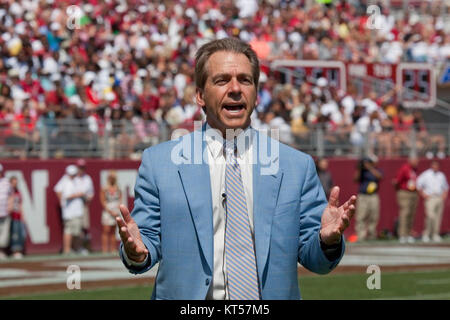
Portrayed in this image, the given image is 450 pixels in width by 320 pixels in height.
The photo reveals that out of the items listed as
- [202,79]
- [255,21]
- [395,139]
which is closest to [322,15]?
[255,21]

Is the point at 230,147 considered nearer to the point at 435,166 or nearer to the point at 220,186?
the point at 220,186

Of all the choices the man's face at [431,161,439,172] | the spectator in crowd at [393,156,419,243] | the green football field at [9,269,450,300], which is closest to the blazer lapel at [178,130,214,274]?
the green football field at [9,269,450,300]

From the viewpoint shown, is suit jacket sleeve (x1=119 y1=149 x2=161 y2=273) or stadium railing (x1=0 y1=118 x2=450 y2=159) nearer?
suit jacket sleeve (x1=119 y1=149 x2=161 y2=273)

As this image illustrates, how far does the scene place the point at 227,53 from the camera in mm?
4551

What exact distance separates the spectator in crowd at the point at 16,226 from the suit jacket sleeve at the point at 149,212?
51.7 ft

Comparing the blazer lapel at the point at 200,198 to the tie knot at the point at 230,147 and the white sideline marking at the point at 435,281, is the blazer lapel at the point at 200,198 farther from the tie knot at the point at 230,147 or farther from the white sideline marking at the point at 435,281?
the white sideline marking at the point at 435,281

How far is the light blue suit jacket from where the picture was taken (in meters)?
4.40

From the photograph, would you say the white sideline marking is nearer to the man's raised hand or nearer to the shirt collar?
the shirt collar

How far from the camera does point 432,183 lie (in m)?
24.2

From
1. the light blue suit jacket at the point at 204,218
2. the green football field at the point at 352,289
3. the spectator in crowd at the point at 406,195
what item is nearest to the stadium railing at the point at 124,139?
the spectator in crowd at the point at 406,195

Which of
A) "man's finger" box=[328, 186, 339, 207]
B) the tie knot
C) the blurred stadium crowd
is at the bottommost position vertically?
"man's finger" box=[328, 186, 339, 207]

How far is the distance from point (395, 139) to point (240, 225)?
2118 cm

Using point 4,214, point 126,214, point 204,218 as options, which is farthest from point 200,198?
point 4,214

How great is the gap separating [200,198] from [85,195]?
1650 cm
